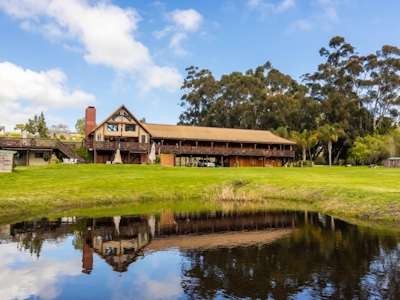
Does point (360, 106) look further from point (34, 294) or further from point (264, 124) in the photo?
point (34, 294)

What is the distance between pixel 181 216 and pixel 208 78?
74.2 m

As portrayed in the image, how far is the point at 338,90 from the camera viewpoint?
249ft

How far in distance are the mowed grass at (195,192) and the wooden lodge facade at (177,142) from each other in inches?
753

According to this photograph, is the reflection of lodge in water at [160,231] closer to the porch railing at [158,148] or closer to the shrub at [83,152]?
the porch railing at [158,148]

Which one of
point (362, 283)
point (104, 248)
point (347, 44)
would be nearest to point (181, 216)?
point (104, 248)

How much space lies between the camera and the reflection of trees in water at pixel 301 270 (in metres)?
9.20

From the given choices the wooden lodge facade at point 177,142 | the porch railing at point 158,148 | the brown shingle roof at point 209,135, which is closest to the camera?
A: the porch railing at point 158,148

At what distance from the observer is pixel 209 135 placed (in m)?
57.7

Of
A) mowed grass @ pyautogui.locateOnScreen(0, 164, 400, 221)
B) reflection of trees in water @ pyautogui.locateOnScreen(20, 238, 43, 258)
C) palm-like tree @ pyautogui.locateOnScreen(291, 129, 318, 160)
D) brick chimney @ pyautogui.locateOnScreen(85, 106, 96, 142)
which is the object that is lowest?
reflection of trees in water @ pyautogui.locateOnScreen(20, 238, 43, 258)

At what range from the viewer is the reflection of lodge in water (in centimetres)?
1348

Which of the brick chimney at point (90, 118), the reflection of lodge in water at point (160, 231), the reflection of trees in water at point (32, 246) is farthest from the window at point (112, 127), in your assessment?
the reflection of trees in water at point (32, 246)

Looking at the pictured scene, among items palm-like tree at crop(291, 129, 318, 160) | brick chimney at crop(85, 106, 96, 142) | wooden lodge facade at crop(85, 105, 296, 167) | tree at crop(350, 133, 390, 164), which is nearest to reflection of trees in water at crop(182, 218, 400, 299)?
wooden lodge facade at crop(85, 105, 296, 167)

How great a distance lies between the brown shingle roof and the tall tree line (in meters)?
6.50

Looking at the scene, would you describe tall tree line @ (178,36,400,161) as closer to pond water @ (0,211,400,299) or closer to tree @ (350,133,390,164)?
tree @ (350,133,390,164)
